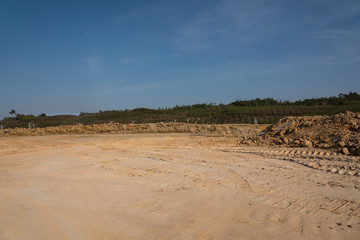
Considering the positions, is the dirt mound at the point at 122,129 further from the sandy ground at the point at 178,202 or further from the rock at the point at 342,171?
the rock at the point at 342,171

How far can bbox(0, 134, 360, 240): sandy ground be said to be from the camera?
115 inches

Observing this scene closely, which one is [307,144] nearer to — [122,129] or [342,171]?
[342,171]

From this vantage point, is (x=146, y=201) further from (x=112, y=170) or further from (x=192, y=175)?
(x=112, y=170)

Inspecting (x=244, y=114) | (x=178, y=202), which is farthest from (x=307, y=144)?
(x=244, y=114)

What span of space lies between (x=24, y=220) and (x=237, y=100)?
158ft

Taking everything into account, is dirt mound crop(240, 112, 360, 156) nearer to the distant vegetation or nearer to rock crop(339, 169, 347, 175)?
rock crop(339, 169, 347, 175)

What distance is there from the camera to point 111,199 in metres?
4.02

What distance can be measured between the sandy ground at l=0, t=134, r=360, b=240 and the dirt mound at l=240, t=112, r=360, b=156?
274cm

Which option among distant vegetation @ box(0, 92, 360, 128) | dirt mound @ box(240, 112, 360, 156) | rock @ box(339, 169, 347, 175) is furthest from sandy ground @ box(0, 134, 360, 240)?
Result: distant vegetation @ box(0, 92, 360, 128)

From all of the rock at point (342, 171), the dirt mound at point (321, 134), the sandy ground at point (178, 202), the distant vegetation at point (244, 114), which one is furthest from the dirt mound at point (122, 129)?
the rock at point (342, 171)

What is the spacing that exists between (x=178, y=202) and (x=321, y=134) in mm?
7642

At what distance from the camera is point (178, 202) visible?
12.6 ft

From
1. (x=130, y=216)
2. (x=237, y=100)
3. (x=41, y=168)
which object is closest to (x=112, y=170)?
(x=41, y=168)

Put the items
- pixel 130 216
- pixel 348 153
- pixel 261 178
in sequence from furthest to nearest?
pixel 348 153 < pixel 261 178 < pixel 130 216
